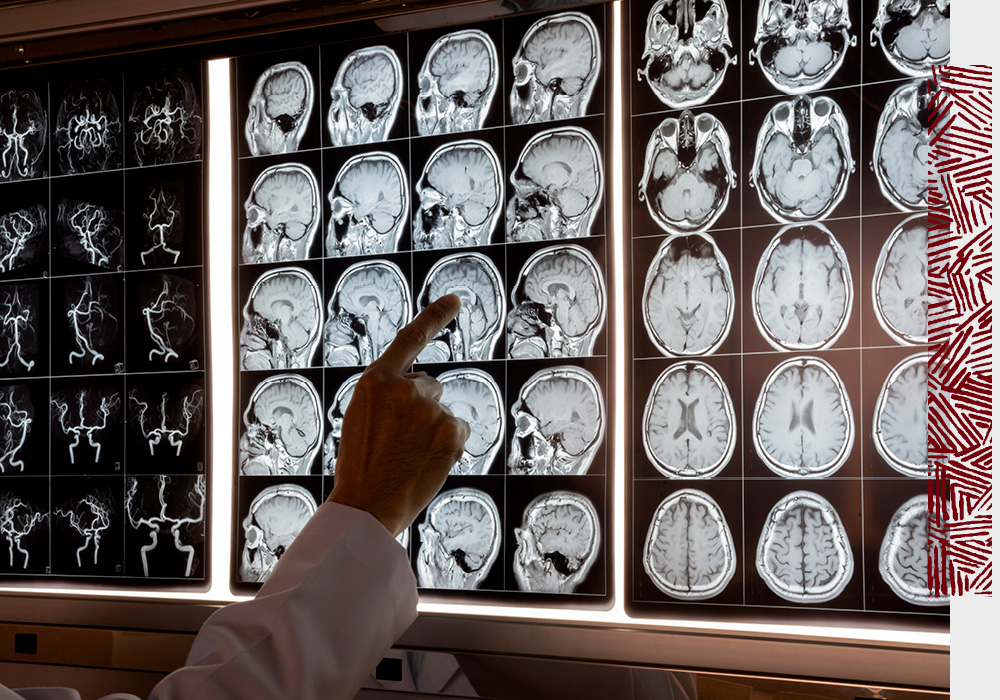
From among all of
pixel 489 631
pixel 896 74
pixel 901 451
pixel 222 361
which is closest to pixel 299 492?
pixel 222 361

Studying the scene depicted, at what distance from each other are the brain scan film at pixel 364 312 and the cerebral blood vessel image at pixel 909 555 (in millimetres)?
854

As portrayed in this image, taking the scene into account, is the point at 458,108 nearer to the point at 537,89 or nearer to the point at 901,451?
the point at 537,89

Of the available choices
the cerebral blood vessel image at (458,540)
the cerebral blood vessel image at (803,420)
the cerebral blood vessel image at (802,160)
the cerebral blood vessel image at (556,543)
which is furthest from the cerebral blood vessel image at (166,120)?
the cerebral blood vessel image at (803,420)

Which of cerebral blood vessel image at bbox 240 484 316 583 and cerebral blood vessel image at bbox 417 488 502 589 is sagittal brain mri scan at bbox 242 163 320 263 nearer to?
cerebral blood vessel image at bbox 240 484 316 583

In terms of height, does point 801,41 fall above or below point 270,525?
above

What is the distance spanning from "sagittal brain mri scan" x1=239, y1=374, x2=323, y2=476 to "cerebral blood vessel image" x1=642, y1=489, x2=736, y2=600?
0.64 m

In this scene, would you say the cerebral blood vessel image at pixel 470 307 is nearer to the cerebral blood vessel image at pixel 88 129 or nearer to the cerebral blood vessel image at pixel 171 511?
the cerebral blood vessel image at pixel 171 511

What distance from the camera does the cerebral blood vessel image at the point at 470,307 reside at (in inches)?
55.5

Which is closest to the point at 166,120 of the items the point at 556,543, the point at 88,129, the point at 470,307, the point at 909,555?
the point at 88,129

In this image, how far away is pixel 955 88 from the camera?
46.1 inches

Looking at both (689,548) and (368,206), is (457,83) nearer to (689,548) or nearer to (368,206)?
(368,206)

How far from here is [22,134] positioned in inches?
71.7

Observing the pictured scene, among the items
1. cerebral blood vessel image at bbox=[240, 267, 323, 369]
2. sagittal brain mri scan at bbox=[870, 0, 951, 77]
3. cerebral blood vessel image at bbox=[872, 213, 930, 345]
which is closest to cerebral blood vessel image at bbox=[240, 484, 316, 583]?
cerebral blood vessel image at bbox=[240, 267, 323, 369]

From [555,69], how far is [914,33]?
55 cm
